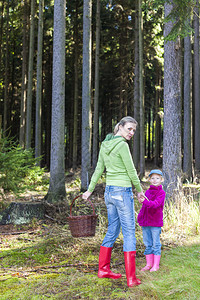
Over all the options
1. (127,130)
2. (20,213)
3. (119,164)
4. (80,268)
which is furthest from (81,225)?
(20,213)

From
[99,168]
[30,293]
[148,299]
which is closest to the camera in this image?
[148,299]

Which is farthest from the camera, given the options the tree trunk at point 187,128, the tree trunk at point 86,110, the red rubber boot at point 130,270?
the tree trunk at point 187,128

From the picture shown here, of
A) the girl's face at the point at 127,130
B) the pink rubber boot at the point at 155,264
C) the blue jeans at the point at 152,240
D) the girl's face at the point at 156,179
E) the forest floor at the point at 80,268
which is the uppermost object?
the girl's face at the point at 127,130

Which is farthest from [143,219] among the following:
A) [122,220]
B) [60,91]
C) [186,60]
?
[186,60]

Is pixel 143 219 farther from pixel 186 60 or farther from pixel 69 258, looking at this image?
pixel 186 60

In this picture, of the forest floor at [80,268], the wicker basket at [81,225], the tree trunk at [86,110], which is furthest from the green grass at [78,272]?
the tree trunk at [86,110]

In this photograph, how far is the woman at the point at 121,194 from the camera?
3662 millimetres

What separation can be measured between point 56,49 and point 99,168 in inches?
248

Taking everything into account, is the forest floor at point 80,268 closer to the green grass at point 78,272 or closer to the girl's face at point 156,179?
the green grass at point 78,272

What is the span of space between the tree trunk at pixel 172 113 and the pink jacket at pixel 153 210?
327 centimetres

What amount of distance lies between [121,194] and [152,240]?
1.08 m

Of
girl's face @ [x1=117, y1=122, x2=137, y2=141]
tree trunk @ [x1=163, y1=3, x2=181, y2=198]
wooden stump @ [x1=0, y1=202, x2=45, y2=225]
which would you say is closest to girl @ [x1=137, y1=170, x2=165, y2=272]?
girl's face @ [x1=117, y1=122, x2=137, y2=141]

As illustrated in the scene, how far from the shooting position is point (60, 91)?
30.1 feet

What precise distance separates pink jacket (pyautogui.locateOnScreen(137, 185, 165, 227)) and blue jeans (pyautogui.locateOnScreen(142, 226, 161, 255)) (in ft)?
0.41
